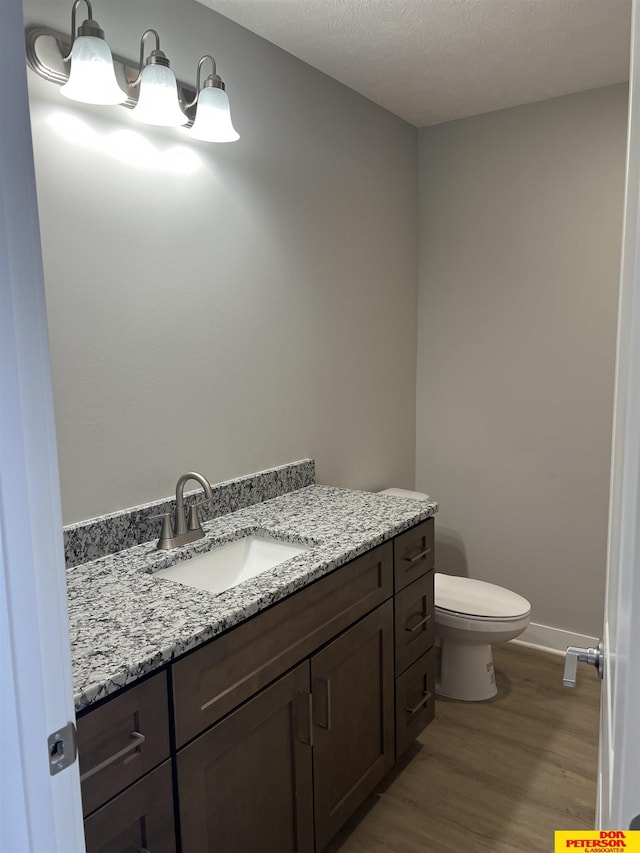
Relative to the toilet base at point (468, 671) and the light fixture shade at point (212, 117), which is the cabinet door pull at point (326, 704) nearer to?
the toilet base at point (468, 671)

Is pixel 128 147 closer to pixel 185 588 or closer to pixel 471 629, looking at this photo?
Answer: pixel 185 588

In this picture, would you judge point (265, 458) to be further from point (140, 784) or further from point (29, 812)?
point (29, 812)

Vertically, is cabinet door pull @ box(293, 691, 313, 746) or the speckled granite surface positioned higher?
the speckled granite surface

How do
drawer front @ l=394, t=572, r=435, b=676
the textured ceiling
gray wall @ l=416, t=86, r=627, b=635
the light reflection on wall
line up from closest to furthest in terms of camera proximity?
the light reflection on wall
the textured ceiling
drawer front @ l=394, t=572, r=435, b=676
gray wall @ l=416, t=86, r=627, b=635

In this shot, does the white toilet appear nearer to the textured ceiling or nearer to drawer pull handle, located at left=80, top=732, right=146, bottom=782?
drawer pull handle, located at left=80, top=732, right=146, bottom=782

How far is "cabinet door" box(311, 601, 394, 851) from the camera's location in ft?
5.58

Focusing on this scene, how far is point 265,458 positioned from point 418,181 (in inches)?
69.5

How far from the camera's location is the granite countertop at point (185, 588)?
1172 millimetres

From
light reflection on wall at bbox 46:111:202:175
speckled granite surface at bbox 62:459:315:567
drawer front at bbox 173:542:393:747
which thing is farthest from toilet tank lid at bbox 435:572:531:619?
light reflection on wall at bbox 46:111:202:175

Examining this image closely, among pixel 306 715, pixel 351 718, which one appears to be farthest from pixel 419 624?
pixel 306 715

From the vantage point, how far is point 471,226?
3.05 meters

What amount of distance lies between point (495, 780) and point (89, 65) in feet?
8.05

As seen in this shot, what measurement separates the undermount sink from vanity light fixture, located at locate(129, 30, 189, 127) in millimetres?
1206

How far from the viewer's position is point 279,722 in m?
1.54
